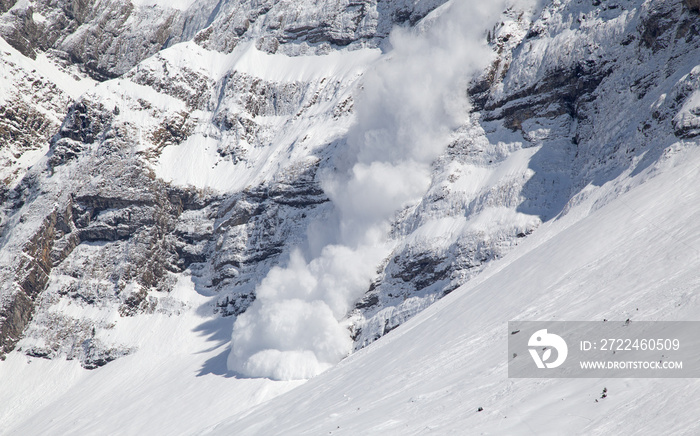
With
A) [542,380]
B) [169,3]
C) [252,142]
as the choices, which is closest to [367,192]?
[252,142]

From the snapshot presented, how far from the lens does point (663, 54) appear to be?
74.7 meters

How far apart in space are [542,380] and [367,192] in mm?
84245

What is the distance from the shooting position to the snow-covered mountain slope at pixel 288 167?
273ft

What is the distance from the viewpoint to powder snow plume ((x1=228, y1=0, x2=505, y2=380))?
97.6m

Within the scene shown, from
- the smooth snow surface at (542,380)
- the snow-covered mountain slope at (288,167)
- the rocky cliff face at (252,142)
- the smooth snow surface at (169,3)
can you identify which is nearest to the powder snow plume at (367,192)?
the snow-covered mountain slope at (288,167)

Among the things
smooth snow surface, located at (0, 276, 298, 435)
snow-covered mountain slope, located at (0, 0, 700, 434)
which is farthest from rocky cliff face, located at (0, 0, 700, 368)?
smooth snow surface, located at (0, 276, 298, 435)

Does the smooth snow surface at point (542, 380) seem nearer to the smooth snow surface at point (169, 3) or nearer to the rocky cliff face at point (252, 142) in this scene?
the rocky cliff face at point (252, 142)

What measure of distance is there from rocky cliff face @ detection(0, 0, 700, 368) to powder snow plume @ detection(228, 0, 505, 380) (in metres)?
3.29

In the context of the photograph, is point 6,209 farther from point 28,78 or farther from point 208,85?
point 208,85

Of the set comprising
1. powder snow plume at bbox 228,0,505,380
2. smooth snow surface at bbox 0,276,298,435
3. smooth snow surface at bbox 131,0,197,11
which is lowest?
smooth snow surface at bbox 0,276,298,435

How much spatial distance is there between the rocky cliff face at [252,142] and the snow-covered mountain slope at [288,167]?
15.1 inches

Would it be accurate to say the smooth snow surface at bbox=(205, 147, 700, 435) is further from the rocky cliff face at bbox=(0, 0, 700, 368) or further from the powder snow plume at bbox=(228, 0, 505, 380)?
the powder snow plume at bbox=(228, 0, 505, 380)

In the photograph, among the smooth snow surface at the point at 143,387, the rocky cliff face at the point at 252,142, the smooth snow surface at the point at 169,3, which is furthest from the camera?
the smooth snow surface at the point at 169,3

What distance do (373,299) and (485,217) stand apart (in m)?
21.5
